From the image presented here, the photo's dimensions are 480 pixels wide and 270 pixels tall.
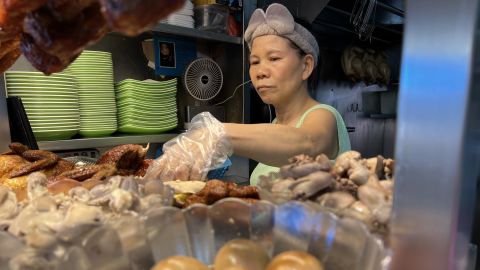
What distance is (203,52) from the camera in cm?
278

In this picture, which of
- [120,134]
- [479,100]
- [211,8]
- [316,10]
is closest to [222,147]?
[479,100]

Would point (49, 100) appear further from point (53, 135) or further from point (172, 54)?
point (172, 54)

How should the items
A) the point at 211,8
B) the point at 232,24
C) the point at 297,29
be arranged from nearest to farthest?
the point at 297,29
the point at 211,8
the point at 232,24

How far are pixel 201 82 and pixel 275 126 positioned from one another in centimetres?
127

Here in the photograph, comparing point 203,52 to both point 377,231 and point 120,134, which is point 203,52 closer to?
point 120,134

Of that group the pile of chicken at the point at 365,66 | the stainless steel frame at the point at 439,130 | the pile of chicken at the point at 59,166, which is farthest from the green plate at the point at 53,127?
the pile of chicken at the point at 365,66

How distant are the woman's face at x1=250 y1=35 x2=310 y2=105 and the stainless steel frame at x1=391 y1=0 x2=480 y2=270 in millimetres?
1440

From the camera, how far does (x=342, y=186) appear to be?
0.54 metres

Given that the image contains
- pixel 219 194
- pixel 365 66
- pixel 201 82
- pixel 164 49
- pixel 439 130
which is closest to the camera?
pixel 439 130

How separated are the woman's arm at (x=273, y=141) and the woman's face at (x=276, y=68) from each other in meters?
0.38

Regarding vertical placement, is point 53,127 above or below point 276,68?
below

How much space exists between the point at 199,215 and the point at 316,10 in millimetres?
2483

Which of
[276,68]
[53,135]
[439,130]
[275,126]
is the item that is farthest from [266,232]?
[53,135]

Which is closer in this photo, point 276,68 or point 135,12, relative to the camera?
point 135,12
